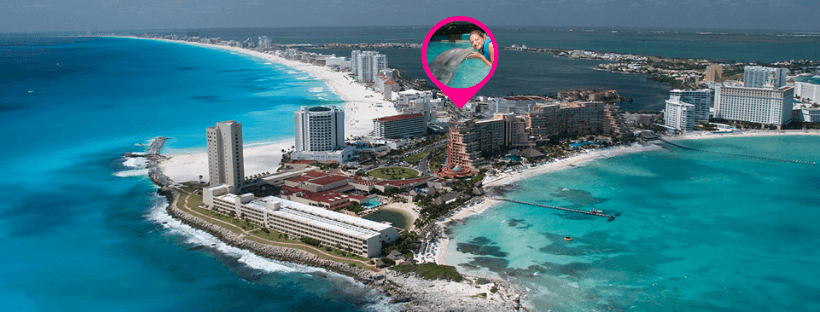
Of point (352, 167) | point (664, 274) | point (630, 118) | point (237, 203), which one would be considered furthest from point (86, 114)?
point (664, 274)

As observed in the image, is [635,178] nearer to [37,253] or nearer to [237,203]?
[237,203]

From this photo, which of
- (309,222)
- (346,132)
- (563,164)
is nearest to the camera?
(309,222)

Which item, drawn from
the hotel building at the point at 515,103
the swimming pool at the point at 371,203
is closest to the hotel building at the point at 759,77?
the hotel building at the point at 515,103

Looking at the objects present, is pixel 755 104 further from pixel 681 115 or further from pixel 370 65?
pixel 370 65

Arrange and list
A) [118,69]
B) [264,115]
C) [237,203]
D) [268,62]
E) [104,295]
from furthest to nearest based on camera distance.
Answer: [268,62] < [118,69] < [264,115] < [237,203] < [104,295]

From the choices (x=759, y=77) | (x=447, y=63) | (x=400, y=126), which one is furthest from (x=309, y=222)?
(x=759, y=77)

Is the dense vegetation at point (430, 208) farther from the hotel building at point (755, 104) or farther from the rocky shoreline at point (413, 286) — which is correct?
the hotel building at point (755, 104)
